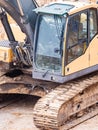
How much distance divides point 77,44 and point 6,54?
6.26 feet

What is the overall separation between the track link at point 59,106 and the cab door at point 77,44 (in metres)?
0.38

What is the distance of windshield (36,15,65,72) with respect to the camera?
33.9ft

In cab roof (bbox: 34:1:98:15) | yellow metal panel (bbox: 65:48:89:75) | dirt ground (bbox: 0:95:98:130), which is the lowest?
dirt ground (bbox: 0:95:98:130)

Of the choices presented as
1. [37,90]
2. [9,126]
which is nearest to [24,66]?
[37,90]

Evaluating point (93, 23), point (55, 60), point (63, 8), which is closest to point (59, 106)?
point (55, 60)

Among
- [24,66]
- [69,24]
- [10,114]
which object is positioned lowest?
[10,114]

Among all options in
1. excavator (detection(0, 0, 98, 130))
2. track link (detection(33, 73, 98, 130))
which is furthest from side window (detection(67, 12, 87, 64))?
track link (detection(33, 73, 98, 130))

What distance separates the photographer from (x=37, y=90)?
11.3m

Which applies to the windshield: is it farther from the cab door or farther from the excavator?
the cab door

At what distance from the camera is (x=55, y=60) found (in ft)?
34.3

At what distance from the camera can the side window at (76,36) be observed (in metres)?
10.4

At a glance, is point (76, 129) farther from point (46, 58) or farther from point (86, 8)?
point (86, 8)

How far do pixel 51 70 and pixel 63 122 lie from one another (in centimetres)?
120

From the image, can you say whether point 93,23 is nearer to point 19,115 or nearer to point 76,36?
point 76,36
